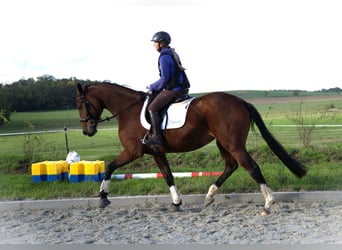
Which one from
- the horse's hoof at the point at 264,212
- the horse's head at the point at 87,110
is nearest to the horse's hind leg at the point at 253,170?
the horse's hoof at the point at 264,212

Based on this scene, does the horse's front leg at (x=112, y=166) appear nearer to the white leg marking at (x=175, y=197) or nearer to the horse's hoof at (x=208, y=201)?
the white leg marking at (x=175, y=197)

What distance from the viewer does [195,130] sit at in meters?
7.43

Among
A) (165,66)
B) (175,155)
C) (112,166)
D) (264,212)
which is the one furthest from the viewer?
(175,155)

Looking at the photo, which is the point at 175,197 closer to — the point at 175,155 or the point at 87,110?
the point at 87,110

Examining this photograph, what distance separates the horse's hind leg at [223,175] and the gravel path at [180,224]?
184 millimetres

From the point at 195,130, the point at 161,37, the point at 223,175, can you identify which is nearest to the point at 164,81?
the point at 161,37

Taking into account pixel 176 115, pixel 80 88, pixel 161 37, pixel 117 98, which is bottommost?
pixel 176 115

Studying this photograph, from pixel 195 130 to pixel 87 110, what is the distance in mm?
2005

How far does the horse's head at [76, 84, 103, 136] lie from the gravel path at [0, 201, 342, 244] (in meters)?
1.42

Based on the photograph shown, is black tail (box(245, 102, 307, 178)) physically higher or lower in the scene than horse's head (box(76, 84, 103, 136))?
lower

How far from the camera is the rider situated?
7367 mm

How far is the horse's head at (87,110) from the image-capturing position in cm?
806

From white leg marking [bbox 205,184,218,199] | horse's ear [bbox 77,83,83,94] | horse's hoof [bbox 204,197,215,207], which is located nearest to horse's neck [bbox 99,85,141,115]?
horse's ear [bbox 77,83,83,94]

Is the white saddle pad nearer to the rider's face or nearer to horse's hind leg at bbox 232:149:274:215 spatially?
the rider's face
